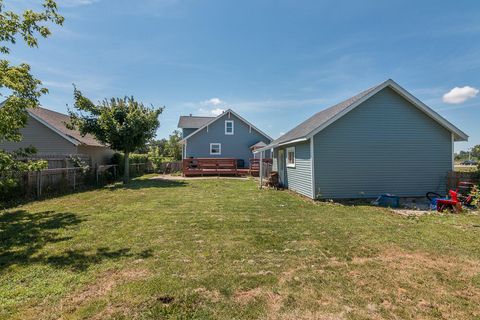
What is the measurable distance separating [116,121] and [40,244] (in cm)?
1301

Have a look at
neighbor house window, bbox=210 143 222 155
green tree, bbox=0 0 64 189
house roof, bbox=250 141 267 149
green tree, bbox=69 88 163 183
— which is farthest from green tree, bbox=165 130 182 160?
green tree, bbox=0 0 64 189

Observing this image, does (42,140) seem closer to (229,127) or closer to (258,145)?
(229,127)

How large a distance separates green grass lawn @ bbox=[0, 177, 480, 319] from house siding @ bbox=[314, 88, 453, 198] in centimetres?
354

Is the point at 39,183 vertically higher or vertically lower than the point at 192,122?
lower

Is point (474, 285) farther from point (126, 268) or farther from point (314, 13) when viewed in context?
point (314, 13)

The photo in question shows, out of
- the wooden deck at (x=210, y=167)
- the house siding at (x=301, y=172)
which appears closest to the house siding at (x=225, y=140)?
the wooden deck at (x=210, y=167)

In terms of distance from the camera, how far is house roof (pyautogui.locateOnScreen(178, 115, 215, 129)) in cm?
3056

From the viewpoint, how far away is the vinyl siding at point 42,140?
16.3 metres

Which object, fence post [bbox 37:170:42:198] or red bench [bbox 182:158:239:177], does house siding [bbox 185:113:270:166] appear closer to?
red bench [bbox 182:158:239:177]

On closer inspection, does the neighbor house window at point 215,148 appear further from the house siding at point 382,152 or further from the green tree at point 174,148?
the house siding at point 382,152

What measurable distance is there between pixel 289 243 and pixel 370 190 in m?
7.38

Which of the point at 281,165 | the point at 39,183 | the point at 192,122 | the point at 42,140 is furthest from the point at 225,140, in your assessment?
the point at 39,183

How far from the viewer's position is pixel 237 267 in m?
4.16

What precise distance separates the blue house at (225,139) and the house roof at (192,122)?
4.30 m
